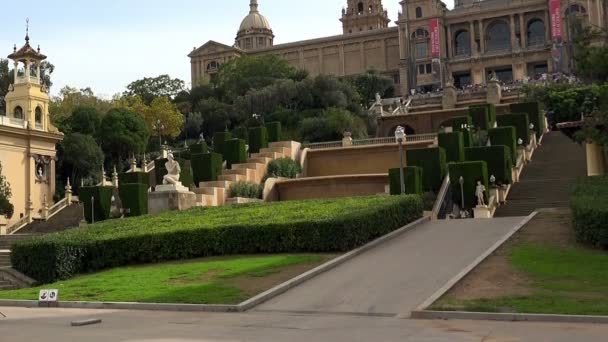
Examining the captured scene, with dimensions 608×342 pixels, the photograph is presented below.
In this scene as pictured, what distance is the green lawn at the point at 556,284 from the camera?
13586mm

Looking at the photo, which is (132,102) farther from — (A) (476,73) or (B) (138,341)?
(B) (138,341)

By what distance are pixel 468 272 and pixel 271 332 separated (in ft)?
22.3

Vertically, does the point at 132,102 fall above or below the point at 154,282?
above

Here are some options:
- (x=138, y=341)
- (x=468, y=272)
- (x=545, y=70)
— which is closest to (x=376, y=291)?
(x=468, y=272)

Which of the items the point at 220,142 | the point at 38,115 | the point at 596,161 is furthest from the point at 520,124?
the point at 38,115

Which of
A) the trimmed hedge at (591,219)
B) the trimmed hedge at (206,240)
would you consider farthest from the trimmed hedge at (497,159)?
the trimmed hedge at (591,219)

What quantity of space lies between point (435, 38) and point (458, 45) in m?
7.07

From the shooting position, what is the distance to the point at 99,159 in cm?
6384

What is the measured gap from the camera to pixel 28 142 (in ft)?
191

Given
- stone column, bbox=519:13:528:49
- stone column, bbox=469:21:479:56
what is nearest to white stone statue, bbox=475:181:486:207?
stone column, bbox=469:21:479:56

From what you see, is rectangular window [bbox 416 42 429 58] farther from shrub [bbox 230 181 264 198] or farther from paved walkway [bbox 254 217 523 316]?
paved walkway [bbox 254 217 523 316]

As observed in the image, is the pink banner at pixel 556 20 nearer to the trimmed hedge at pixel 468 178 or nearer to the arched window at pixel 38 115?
the arched window at pixel 38 115

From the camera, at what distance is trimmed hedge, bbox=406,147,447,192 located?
3759 cm

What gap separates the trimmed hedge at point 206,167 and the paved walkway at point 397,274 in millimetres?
19358
